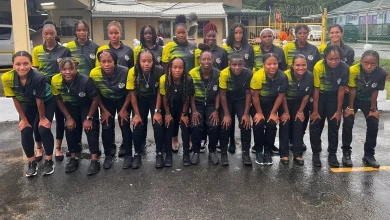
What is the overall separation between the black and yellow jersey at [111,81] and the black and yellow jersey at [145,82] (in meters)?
0.09

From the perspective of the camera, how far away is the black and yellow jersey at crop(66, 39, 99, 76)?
4.95 metres

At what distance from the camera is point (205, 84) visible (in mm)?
4555

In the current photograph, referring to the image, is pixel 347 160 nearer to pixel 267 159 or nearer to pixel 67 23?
pixel 267 159

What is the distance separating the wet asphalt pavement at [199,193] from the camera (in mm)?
3461

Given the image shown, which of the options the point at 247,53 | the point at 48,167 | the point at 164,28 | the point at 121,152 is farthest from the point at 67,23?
the point at 247,53

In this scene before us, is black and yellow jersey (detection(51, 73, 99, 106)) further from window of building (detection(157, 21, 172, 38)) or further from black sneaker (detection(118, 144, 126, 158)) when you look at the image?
window of building (detection(157, 21, 172, 38))

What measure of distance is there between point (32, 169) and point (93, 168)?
73cm

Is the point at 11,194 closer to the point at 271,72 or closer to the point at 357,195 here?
the point at 271,72

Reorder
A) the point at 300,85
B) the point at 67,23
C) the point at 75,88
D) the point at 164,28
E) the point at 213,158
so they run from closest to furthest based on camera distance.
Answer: the point at 75,88 < the point at 300,85 < the point at 213,158 < the point at 67,23 < the point at 164,28

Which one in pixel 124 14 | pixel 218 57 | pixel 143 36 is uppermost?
pixel 124 14

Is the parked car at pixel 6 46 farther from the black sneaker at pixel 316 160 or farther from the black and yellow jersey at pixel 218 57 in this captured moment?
the black sneaker at pixel 316 160

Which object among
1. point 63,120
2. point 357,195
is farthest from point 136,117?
point 357,195

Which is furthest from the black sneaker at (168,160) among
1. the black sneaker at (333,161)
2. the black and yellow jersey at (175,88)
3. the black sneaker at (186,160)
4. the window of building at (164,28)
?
the window of building at (164,28)

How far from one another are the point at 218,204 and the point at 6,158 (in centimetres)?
330
